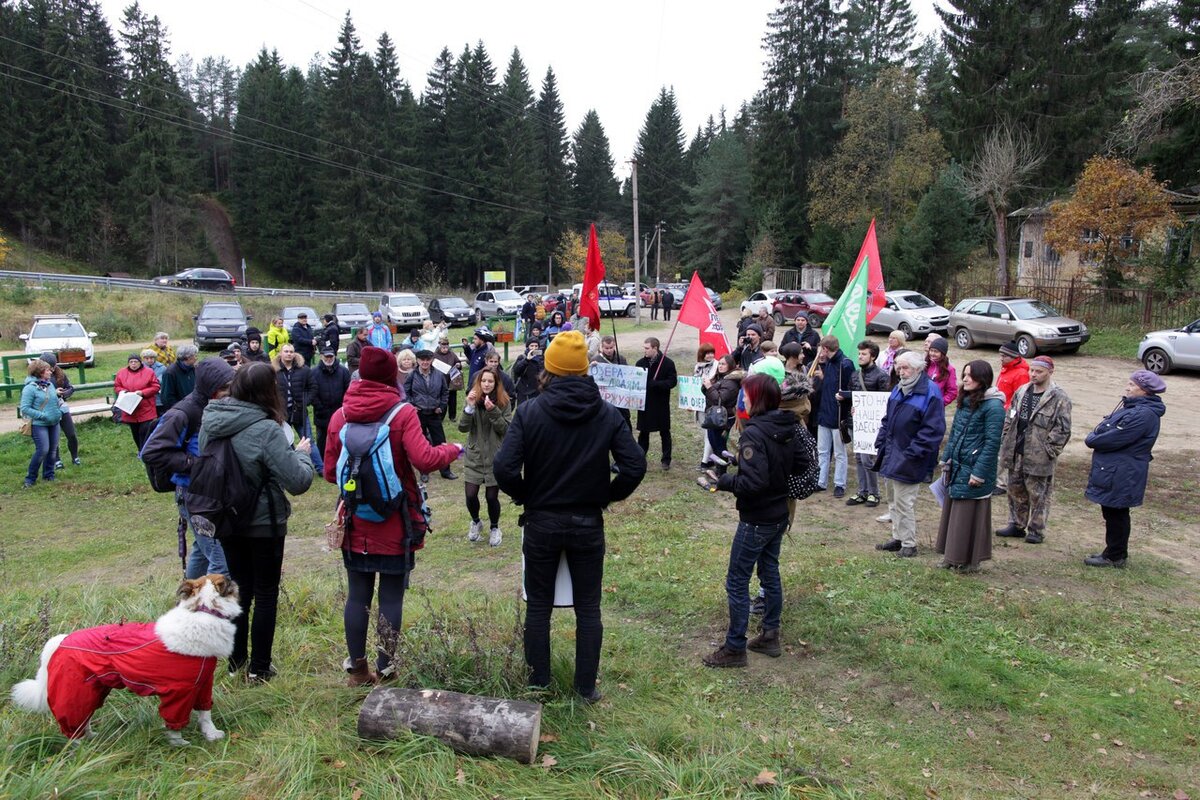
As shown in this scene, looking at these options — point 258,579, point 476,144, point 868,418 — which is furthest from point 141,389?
point 476,144

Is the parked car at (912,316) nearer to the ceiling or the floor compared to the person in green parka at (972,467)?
nearer to the ceiling

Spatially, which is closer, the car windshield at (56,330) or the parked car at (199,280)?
the car windshield at (56,330)

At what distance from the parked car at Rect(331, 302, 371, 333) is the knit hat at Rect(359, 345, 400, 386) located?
27.9 meters

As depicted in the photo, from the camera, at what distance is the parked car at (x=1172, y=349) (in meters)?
18.0

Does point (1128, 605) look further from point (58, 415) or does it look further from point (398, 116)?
point (398, 116)

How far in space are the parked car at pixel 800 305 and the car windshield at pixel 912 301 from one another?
3463mm

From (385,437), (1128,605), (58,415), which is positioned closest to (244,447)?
(385,437)

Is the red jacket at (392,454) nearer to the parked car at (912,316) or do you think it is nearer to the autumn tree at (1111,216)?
the parked car at (912,316)

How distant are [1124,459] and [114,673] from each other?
7572mm

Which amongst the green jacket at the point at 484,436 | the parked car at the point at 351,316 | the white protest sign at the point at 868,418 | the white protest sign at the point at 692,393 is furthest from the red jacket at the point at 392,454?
the parked car at the point at 351,316

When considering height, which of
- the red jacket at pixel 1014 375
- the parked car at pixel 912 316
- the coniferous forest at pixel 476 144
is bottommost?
the red jacket at pixel 1014 375

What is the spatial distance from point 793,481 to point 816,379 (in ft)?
14.6

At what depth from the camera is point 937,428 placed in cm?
686

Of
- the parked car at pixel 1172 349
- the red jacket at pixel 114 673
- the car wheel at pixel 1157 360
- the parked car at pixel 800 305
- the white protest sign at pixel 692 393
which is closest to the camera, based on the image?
the red jacket at pixel 114 673
